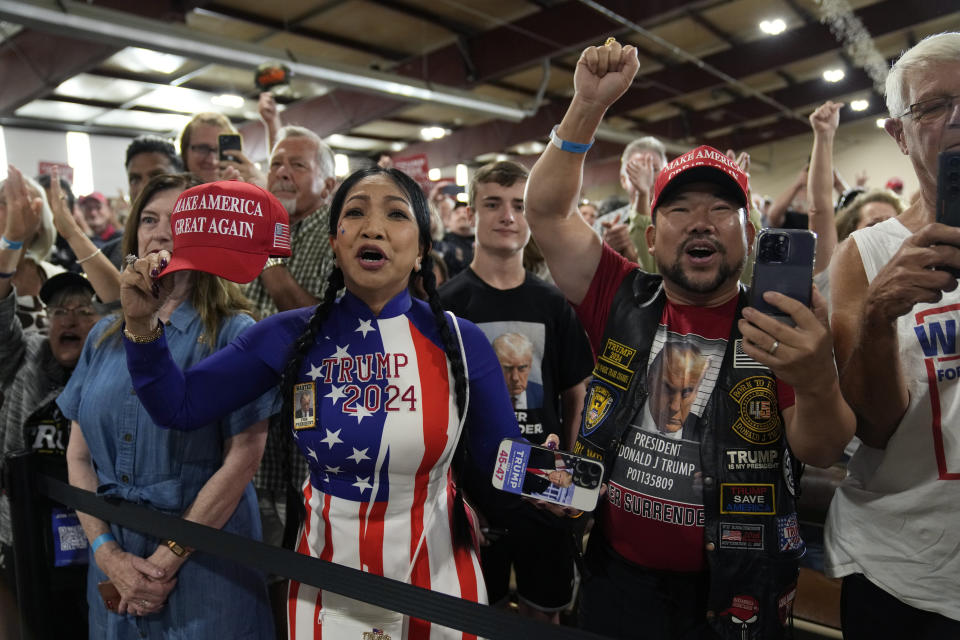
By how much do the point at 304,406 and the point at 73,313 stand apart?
133cm

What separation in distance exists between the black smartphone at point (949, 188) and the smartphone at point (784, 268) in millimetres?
193

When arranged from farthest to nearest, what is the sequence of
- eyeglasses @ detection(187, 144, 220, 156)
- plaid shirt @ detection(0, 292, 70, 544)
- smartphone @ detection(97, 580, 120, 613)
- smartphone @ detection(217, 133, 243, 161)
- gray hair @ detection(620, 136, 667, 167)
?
1. gray hair @ detection(620, 136, 667, 167)
2. eyeglasses @ detection(187, 144, 220, 156)
3. smartphone @ detection(217, 133, 243, 161)
4. plaid shirt @ detection(0, 292, 70, 544)
5. smartphone @ detection(97, 580, 120, 613)

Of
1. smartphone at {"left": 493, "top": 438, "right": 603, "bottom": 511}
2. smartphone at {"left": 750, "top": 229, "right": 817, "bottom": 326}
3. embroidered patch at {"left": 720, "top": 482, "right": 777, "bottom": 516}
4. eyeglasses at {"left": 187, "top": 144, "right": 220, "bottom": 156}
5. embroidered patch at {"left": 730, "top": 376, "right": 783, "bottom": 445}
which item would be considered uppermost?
eyeglasses at {"left": 187, "top": 144, "right": 220, "bottom": 156}

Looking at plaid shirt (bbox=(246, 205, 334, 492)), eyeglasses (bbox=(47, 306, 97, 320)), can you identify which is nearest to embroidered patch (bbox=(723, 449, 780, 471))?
plaid shirt (bbox=(246, 205, 334, 492))

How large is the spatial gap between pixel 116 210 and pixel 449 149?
803 centimetres

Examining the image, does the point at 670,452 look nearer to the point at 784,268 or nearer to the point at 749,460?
the point at 749,460

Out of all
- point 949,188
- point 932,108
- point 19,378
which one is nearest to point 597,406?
point 949,188

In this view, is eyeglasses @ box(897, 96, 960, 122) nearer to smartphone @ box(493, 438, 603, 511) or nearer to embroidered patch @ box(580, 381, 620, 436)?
embroidered patch @ box(580, 381, 620, 436)

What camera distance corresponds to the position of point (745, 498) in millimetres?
1314

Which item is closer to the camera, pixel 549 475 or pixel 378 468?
pixel 549 475

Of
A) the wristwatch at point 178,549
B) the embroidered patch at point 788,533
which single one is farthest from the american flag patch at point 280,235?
the embroidered patch at point 788,533

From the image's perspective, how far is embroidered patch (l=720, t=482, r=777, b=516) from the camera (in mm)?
1313

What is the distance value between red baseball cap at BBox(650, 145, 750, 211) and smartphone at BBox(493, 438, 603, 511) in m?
0.66

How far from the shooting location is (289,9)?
7.57m
